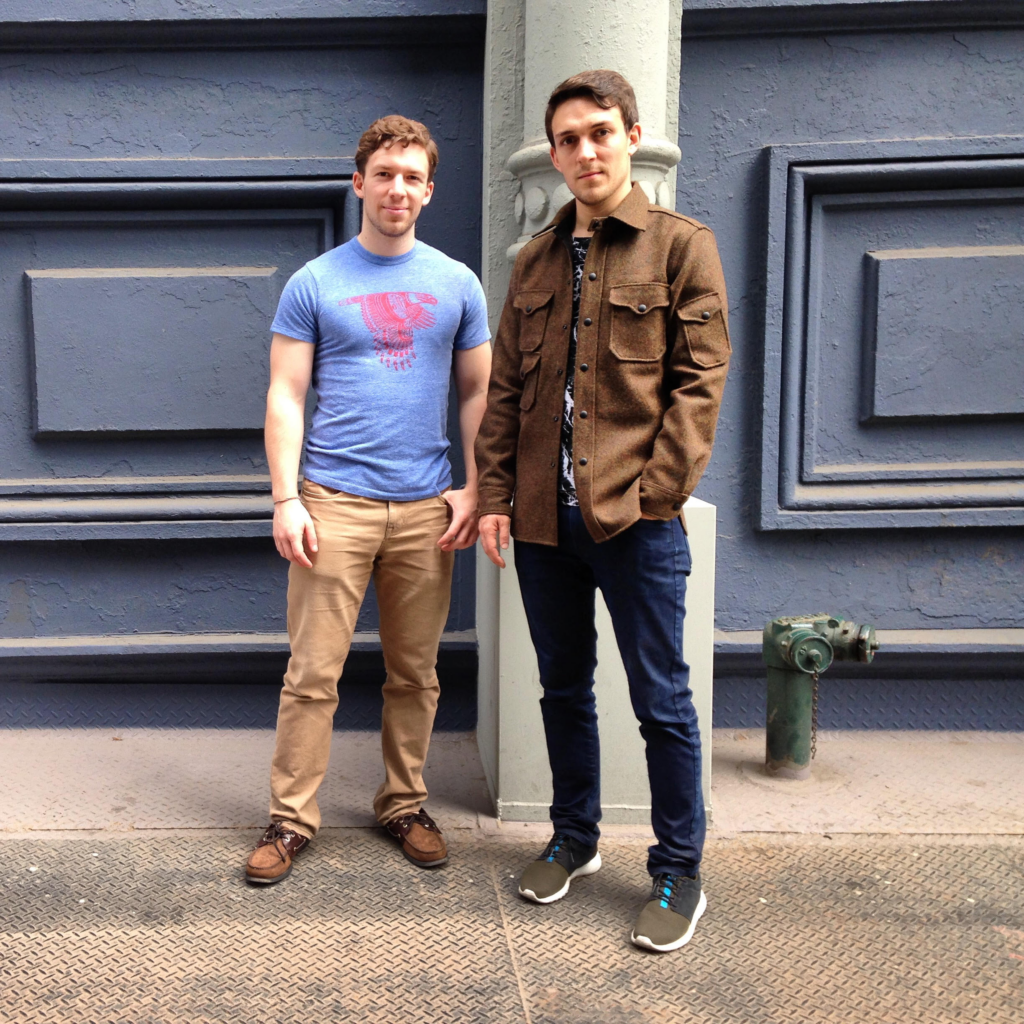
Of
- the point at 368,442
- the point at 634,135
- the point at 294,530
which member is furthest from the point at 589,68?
the point at 294,530

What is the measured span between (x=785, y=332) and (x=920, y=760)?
1700mm

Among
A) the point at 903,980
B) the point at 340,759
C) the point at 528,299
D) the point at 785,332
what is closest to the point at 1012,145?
the point at 785,332

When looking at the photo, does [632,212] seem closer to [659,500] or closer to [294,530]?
[659,500]

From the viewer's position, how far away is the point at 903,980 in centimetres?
255

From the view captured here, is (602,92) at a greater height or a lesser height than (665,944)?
greater

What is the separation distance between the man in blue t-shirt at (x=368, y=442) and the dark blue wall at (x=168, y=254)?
109 centimetres

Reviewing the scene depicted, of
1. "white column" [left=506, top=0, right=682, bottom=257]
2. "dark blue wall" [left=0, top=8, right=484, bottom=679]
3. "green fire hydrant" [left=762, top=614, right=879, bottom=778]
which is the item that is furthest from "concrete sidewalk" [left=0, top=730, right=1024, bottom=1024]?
"white column" [left=506, top=0, right=682, bottom=257]

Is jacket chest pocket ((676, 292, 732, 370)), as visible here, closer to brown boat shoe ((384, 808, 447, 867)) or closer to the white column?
the white column

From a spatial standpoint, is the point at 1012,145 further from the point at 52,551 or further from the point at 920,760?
the point at 52,551

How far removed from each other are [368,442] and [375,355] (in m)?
A: 0.25

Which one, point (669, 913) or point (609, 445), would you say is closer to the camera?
point (609, 445)

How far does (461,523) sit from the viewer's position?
10.0ft

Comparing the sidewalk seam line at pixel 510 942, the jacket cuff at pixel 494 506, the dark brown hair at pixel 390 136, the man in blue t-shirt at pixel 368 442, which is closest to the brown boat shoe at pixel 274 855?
the man in blue t-shirt at pixel 368 442

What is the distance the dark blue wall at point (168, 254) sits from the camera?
3.97m
